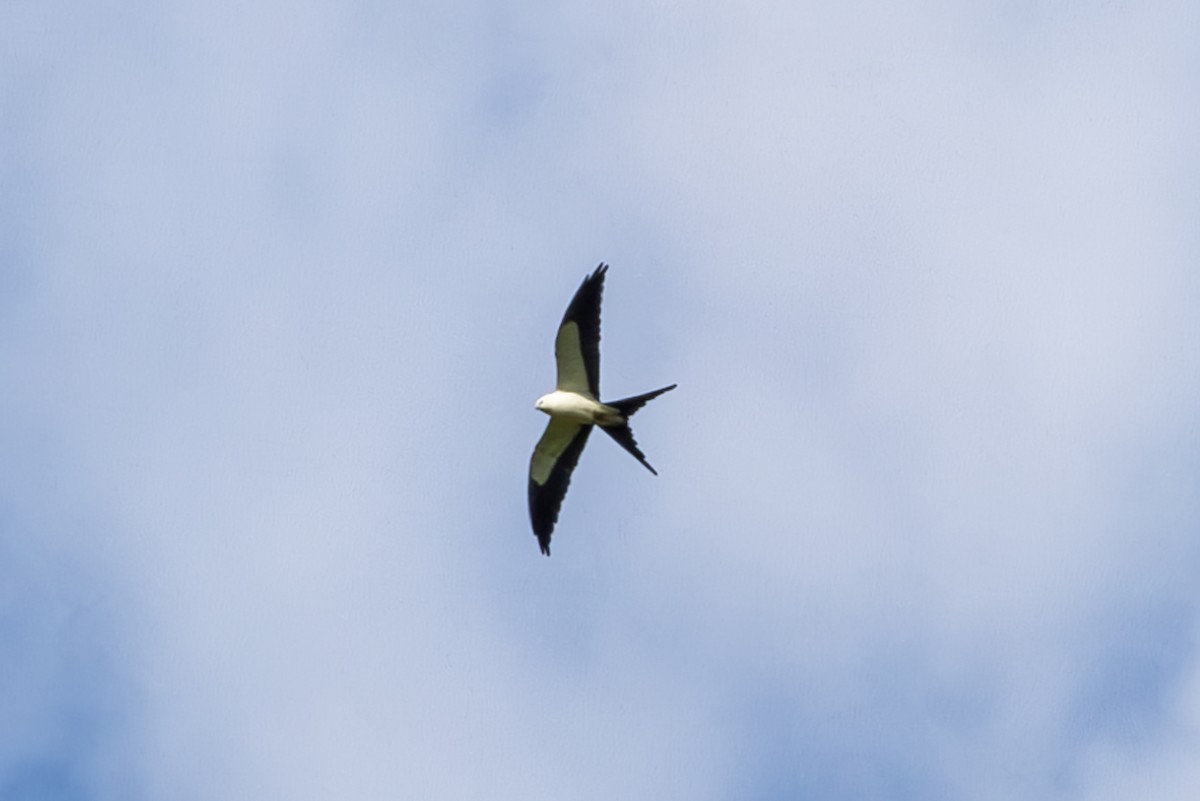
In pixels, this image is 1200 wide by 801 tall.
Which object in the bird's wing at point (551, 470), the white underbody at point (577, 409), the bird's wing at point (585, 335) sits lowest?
the bird's wing at point (551, 470)

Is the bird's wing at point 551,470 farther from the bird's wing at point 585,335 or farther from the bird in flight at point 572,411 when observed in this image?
the bird's wing at point 585,335

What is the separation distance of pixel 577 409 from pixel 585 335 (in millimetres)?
1168

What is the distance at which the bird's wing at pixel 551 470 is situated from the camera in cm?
2552

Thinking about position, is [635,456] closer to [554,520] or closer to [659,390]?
[659,390]

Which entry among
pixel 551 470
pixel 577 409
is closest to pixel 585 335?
pixel 577 409

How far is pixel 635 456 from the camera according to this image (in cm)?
2333

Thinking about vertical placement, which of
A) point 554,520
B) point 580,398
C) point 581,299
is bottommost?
point 554,520

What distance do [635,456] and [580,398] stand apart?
173 cm

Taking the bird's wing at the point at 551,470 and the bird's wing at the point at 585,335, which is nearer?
the bird's wing at the point at 585,335

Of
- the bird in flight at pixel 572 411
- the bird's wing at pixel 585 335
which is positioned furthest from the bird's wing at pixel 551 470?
the bird's wing at pixel 585 335

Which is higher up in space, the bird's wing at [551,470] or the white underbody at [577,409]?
the white underbody at [577,409]

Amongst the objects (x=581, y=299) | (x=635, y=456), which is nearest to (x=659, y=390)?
(x=635, y=456)

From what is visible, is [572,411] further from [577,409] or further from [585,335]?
[585,335]

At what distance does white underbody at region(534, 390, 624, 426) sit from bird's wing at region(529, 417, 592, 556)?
0.54 m
